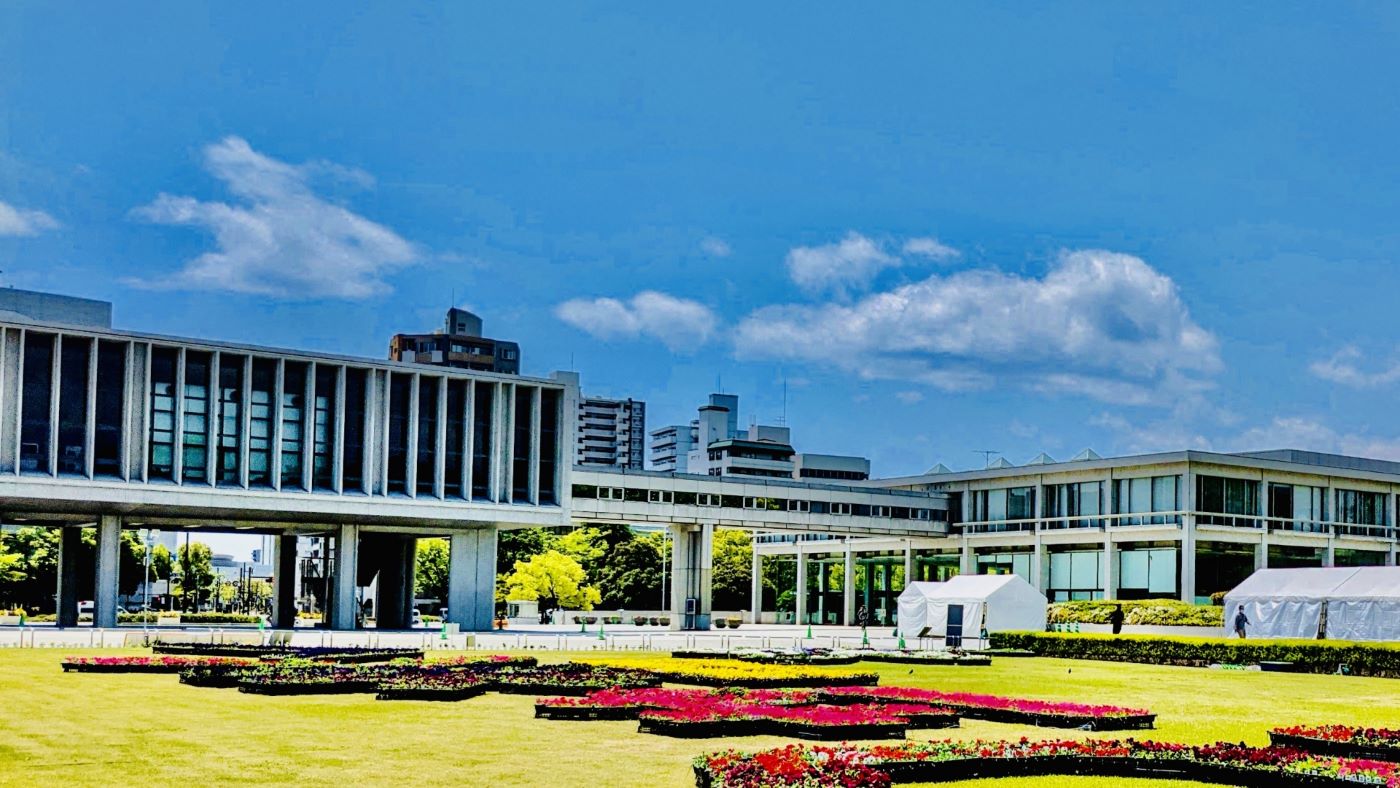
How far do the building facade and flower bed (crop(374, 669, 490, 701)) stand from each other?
196ft

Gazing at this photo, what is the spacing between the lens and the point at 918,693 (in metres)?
32.6

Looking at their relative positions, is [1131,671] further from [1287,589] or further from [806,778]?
[806,778]

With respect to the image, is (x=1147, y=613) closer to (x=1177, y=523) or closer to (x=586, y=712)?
(x=1177, y=523)

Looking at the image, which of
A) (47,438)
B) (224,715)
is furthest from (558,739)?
(47,438)

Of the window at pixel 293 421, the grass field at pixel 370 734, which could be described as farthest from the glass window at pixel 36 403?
the grass field at pixel 370 734

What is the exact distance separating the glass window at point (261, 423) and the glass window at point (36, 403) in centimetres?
882

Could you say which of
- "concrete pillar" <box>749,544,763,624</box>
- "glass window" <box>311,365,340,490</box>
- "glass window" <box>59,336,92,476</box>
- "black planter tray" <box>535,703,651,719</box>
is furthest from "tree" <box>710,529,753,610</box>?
"black planter tray" <box>535,703,651,719</box>

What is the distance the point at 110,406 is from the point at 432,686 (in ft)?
135

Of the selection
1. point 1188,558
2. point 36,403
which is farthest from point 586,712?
point 1188,558

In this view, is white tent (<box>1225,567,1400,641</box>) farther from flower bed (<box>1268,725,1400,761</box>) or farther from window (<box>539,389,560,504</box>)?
flower bed (<box>1268,725,1400,761</box>)

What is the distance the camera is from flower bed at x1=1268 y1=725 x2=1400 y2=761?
22516 millimetres

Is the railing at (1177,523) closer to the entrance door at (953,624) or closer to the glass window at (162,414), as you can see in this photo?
the entrance door at (953,624)

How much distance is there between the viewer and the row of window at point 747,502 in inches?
3327

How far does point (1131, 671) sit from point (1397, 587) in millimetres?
14694
